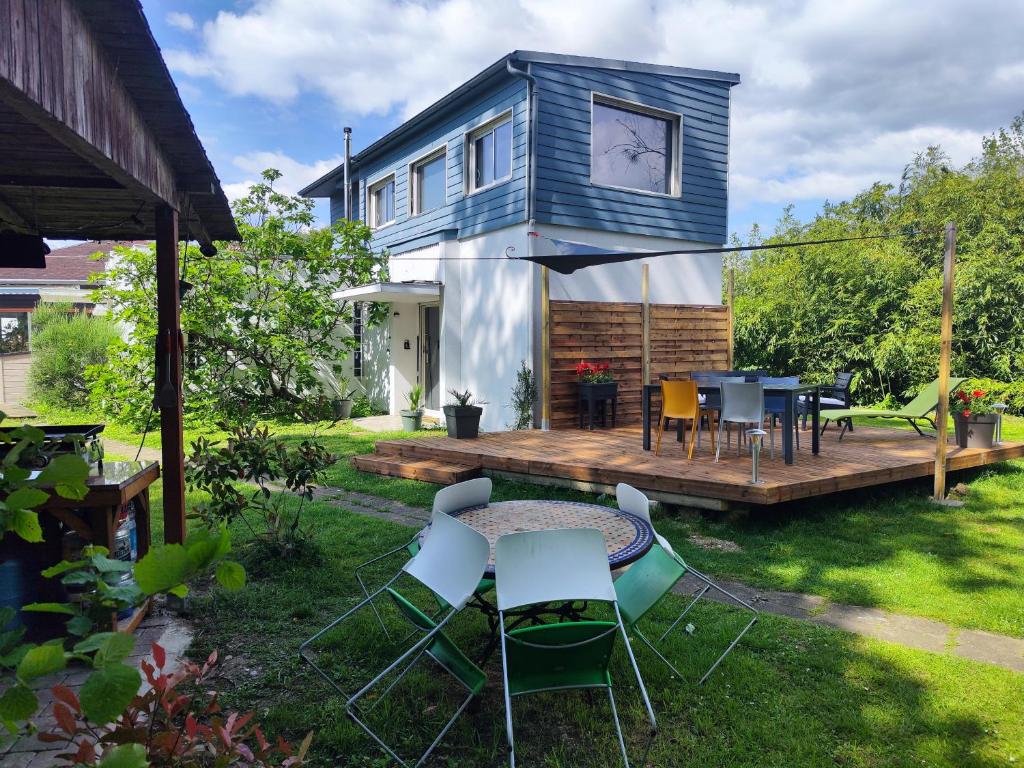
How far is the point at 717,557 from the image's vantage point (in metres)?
4.89

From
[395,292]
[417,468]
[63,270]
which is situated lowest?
[417,468]

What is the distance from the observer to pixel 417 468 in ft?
24.4

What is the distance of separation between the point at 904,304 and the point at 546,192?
25.3 feet

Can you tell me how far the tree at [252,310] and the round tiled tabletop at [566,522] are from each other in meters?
9.11

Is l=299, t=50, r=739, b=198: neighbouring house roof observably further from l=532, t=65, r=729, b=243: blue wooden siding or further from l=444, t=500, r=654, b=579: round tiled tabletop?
l=444, t=500, r=654, b=579: round tiled tabletop

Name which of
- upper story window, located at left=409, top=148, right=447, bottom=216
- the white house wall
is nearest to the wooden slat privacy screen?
the white house wall

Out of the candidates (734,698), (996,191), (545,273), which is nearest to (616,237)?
(545,273)

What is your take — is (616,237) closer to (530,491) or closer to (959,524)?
(530,491)

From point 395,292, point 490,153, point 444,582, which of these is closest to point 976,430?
point 444,582

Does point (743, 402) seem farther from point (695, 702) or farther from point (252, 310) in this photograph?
point (252, 310)

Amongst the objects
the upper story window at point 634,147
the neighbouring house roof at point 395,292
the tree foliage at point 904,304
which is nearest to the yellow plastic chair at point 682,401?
the upper story window at point 634,147

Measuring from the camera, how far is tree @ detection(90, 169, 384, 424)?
457 inches

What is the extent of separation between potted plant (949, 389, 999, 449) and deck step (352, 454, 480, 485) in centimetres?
527

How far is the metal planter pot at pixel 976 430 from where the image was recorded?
24.1 ft
